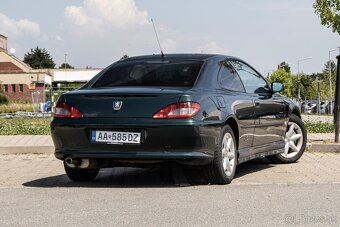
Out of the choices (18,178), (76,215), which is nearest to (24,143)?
(18,178)

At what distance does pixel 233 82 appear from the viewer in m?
8.06

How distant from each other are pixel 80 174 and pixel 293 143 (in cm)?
341

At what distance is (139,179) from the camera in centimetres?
801

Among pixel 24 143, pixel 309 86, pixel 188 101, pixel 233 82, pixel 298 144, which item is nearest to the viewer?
pixel 188 101

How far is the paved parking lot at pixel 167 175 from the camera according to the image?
25.0 ft

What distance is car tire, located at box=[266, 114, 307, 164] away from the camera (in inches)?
372

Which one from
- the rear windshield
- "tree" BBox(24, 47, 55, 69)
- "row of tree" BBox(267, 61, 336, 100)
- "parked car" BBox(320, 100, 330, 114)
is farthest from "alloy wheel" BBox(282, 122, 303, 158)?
"tree" BBox(24, 47, 55, 69)

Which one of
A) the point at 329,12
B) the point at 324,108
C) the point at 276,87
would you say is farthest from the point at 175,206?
the point at 324,108

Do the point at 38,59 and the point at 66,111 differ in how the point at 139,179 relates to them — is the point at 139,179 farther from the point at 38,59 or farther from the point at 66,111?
the point at 38,59

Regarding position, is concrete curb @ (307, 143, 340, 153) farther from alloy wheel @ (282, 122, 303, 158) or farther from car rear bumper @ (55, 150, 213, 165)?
car rear bumper @ (55, 150, 213, 165)

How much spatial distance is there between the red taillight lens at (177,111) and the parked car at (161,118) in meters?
0.01

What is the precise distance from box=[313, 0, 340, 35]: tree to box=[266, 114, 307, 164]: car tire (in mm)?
14795

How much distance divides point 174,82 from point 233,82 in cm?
96

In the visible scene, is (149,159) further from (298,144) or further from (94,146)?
(298,144)
